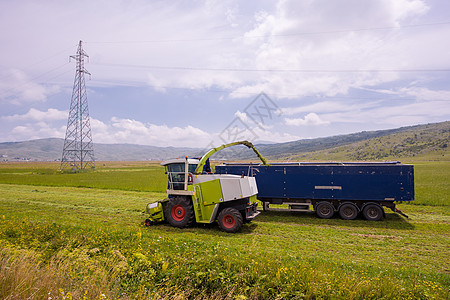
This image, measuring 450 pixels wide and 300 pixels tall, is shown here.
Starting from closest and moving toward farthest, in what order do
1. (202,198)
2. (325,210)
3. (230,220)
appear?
1. (230,220)
2. (202,198)
3. (325,210)

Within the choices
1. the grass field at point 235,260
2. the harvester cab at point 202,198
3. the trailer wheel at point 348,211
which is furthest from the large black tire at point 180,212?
the trailer wheel at point 348,211

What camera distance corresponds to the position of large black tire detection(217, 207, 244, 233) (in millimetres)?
12148

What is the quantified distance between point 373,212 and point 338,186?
228 centimetres

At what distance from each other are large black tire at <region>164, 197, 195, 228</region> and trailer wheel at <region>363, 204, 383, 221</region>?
9.42 meters

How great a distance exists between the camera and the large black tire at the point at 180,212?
12.8m

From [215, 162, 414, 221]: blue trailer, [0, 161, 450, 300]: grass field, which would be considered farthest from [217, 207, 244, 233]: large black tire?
[215, 162, 414, 221]: blue trailer

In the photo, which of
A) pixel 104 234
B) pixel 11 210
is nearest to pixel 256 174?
pixel 104 234

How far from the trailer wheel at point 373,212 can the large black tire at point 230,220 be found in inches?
292

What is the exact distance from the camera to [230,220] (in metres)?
12.4

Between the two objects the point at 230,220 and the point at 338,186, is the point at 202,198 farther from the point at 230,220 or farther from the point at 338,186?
the point at 338,186

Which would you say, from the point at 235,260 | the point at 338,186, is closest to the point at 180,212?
the point at 235,260

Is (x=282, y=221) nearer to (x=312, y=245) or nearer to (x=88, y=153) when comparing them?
(x=312, y=245)

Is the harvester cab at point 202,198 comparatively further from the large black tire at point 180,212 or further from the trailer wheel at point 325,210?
the trailer wheel at point 325,210

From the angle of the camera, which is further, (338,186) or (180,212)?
(338,186)
